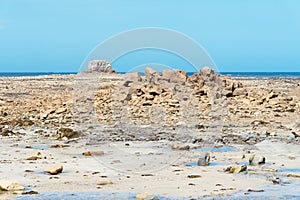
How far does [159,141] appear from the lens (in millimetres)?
15031

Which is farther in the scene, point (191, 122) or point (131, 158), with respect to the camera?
point (191, 122)

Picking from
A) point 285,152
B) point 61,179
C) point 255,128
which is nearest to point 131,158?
point 61,179

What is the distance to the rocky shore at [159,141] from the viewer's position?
946cm

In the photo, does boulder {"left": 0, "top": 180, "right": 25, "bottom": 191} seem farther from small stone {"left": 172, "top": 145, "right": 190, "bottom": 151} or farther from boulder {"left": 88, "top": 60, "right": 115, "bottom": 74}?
boulder {"left": 88, "top": 60, "right": 115, "bottom": 74}

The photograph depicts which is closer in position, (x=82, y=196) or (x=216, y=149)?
(x=82, y=196)

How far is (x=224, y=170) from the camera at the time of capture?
34.4 feet

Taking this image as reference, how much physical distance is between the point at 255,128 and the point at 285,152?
485 cm

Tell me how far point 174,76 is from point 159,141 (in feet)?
42.8

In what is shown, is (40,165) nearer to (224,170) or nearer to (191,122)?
(224,170)

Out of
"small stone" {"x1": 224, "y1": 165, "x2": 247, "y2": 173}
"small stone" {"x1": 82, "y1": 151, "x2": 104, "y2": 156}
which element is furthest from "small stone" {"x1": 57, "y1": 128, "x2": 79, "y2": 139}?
"small stone" {"x1": 224, "y1": 165, "x2": 247, "y2": 173}

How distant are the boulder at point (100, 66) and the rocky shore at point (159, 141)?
26.6m

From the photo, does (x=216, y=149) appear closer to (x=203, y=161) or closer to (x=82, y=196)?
(x=203, y=161)

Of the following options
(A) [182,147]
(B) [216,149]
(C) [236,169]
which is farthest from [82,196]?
(B) [216,149]

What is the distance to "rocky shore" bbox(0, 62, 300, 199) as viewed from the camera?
31.0 feet
